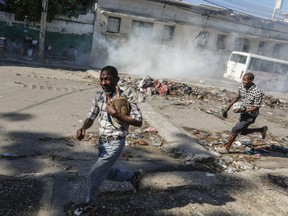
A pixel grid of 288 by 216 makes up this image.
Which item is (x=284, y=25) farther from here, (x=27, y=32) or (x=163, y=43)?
(x=27, y=32)

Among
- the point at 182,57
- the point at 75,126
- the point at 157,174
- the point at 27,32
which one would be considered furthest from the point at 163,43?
the point at 157,174

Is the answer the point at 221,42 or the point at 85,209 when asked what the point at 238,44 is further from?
the point at 85,209

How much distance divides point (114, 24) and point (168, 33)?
4246 mm

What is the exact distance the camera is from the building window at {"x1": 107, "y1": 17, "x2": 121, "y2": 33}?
2131cm

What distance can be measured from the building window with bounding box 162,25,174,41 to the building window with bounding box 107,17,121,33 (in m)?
3.60

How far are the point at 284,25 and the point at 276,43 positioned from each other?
1924mm

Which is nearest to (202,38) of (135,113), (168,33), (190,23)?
(190,23)

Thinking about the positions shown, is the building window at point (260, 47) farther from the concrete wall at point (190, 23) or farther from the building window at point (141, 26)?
the building window at point (141, 26)

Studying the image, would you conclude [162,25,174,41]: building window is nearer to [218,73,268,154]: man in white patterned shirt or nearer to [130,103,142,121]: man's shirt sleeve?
[218,73,268,154]: man in white patterned shirt

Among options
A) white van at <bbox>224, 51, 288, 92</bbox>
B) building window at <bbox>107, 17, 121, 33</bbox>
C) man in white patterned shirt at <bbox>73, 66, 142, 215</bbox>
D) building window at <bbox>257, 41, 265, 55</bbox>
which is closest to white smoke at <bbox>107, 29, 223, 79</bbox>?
building window at <bbox>107, 17, 121, 33</bbox>

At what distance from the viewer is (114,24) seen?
2147cm

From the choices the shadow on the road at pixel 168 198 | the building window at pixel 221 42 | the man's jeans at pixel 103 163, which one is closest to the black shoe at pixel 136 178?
the shadow on the road at pixel 168 198

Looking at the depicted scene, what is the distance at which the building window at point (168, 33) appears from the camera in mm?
23234

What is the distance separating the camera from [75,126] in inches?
267
